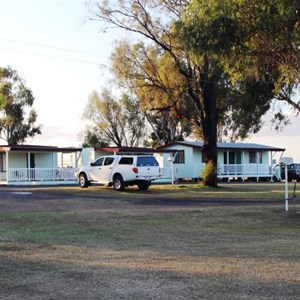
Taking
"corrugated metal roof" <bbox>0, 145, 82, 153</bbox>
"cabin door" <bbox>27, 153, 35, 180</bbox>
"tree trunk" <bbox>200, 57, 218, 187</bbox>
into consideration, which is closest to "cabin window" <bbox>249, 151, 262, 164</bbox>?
"tree trunk" <bbox>200, 57, 218, 187</bbox>

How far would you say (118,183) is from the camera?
97.1 feet

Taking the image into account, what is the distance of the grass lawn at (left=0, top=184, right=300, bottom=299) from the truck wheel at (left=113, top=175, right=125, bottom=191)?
9.74 m

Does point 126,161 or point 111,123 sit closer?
point 126,161

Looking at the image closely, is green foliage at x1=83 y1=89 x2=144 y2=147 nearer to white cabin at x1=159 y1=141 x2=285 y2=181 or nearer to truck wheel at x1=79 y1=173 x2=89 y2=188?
white cabin at x1=159 y1=141 x2=285 y2=181

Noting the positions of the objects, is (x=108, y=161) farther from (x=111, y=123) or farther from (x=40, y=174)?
(x=111, y=123)

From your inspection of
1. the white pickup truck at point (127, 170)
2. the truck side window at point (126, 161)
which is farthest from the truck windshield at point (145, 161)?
the truck side window at point (126, 161)

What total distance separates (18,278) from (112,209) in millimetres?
11722

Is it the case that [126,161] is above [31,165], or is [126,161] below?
above

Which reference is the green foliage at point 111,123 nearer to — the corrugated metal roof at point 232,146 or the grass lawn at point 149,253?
the corrugated metal roof at point 232,146

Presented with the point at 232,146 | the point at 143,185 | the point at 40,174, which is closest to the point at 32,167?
the point at 40,174

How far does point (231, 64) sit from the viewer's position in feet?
56.4

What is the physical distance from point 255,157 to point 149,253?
41.9 metres

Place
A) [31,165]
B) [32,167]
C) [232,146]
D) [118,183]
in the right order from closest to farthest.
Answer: [118,183] < [32,167] < [31,165] < [232,146]

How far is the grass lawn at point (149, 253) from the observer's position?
7.02 m
